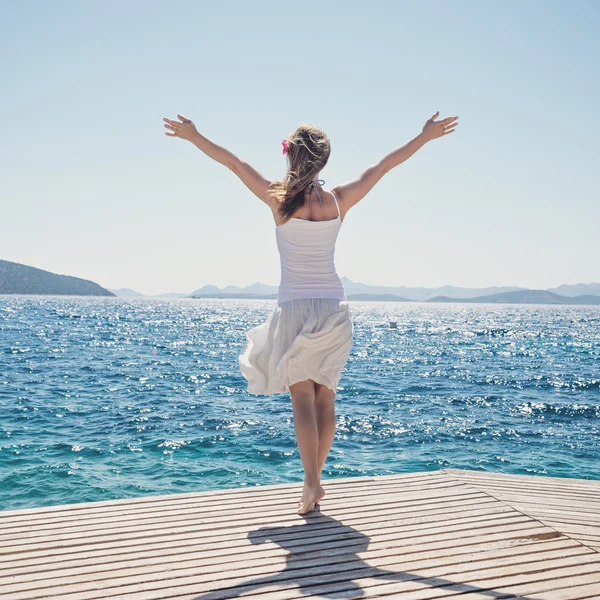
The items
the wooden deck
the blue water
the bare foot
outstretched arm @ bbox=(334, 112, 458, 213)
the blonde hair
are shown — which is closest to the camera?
the wooden deck

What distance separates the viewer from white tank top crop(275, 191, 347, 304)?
10.7 ft

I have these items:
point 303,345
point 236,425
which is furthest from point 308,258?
point 236,425

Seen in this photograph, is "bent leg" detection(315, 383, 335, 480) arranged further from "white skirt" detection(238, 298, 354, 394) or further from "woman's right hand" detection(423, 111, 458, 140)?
"woman's right hand" detection(423, 111, 458, 140)

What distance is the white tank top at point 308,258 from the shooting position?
327 cm

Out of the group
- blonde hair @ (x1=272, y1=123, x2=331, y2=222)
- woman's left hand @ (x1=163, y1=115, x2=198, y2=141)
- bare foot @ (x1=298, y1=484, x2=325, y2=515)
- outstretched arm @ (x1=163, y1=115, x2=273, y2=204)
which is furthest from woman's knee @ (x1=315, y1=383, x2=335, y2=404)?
woman's left hand @ (x1=163, y1=115, x2=198, y2=141)

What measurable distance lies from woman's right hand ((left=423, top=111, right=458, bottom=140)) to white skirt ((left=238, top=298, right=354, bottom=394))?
4.19 feet

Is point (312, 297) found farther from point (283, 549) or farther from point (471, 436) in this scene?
point (471, 436)

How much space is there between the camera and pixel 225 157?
3246 millimetres

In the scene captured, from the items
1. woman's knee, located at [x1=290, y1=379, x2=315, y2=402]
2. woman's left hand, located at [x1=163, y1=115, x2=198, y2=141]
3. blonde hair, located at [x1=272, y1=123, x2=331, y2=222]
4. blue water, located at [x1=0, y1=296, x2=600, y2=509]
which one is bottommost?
blue water, located at [x1=0, y1=296, x2=600, y2=509]

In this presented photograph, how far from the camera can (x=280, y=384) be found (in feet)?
11.0

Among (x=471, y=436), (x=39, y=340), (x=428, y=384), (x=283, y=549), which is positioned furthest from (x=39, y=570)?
(x=39, y=340)

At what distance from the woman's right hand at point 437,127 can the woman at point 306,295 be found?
50 centimetres

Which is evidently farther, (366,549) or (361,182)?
(361,182)

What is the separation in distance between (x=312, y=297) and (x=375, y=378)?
19728 millimetres
